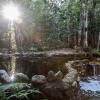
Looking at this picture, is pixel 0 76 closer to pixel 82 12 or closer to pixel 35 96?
pixel 35 96

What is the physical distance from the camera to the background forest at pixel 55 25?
878 inches

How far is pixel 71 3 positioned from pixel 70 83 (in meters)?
21.6

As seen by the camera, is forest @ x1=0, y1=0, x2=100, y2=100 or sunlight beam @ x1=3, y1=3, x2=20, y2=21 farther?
sunlight beam @ x1=3, y1=3, x2=20, y2=21

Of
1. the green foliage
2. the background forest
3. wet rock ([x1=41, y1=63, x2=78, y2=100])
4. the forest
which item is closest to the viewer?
the green foliage

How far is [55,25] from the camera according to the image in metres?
27.4

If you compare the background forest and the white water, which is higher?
the background forest

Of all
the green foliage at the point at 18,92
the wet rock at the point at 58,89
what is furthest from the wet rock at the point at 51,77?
the green foliage at the point at 18,92

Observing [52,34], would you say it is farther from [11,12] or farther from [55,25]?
[11,12]

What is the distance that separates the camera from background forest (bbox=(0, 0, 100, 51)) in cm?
2231

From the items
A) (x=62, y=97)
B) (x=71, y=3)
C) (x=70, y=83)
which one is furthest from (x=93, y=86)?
(x=71, y=3)

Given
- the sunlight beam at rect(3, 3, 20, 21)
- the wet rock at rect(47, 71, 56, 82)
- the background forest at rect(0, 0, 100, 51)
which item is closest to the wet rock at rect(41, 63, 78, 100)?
the wet rock at rect(47, 71, 56, 82)

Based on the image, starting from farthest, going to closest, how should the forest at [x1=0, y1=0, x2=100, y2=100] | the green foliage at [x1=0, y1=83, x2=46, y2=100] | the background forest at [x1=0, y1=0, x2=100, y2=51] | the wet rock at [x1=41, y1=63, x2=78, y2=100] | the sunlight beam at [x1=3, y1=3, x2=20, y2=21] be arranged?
the background forest at [x1=0, y1=0, x2=100, y2=51] → the sunlight beam at [x1=3, y1=3, x2=20, y2=21] → the forest at [x1=0, y1=0, x2=100, y2=100] → the wet rock at [x1=41, y1=63, x2=78, y2=100] → the green foliage at [x1=0, y1=83, x2=46, y2=100]

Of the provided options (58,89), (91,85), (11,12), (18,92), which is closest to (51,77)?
(58,89)

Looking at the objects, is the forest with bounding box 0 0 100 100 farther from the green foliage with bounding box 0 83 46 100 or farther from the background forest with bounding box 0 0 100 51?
the green foliage with bounding box 0 83 46 100
